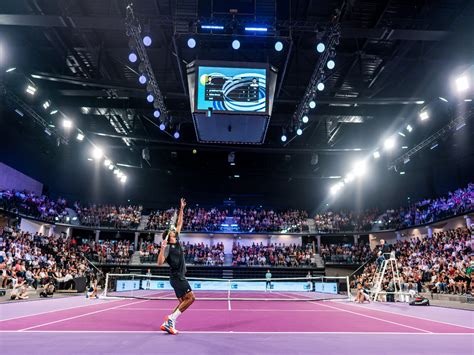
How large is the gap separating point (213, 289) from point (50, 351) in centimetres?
2171

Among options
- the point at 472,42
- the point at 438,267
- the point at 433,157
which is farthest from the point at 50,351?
the point at 433,157

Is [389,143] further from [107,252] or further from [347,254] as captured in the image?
[107,252]

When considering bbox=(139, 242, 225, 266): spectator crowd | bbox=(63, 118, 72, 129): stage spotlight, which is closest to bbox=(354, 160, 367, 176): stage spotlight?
bbox=(139, 242, 225, 266): spectator crowd

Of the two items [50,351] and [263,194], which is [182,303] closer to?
[50,351]

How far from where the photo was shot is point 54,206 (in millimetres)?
27891

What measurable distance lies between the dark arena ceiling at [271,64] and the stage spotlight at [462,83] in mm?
206

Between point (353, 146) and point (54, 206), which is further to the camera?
point (54, 206)

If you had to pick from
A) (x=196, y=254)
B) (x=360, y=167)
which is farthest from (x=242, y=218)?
(x=360, y=167)

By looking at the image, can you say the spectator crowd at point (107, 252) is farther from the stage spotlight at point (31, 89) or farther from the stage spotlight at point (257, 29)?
the stage spotlight at point (257, 29)

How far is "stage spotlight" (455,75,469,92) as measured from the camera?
490 inches

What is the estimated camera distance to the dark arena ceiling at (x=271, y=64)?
10859 millimetres

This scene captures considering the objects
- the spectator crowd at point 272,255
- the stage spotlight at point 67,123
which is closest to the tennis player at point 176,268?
the stage spotlight at point 67,123

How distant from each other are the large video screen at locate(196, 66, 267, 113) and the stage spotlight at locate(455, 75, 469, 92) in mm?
8108

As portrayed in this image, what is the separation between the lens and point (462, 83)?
495 inches
